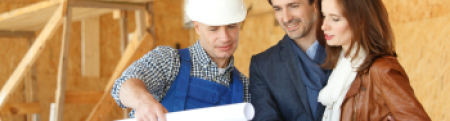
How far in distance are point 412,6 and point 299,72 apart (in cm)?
128

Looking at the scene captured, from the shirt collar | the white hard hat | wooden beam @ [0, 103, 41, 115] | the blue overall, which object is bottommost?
wooden beam @ [0, 103, 41, 115]

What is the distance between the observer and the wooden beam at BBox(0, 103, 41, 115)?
4133 mm

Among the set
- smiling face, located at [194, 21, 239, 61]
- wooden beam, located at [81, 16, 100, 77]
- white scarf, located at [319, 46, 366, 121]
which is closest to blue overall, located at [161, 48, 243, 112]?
smiling face, located at [194, 21, 239, 61]

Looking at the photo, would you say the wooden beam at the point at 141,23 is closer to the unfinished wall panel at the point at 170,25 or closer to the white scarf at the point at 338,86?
the white scarf at the point at 338,86

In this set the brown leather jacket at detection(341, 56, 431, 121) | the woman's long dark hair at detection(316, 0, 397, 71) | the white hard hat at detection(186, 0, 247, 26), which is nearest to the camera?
the brown leather jacket at detection(341, 56, 431, 121)

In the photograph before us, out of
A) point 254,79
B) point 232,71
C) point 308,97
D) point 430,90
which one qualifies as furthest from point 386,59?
point 430,90

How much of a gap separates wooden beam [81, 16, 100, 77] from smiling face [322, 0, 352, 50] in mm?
4643

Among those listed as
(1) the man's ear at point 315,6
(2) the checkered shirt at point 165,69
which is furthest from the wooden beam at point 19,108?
(1) the man's ear at point 315,6

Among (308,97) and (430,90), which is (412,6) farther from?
(308,97)

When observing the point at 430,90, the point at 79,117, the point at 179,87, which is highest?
the point at 179,87

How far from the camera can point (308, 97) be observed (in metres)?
1.86

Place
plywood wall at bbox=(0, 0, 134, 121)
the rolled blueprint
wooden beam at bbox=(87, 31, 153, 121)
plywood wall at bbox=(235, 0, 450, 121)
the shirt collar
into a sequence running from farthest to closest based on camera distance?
plywood wall at bbox=(0, 0, 134, 121) < wooden beam at bbox=(87, 31, 153, 121) < plywood wall at bbox=(235, 0, 450, 121) < the shirt collar < the rolled blueprint

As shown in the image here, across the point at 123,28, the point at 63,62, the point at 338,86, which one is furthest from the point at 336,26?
the point at 123,28

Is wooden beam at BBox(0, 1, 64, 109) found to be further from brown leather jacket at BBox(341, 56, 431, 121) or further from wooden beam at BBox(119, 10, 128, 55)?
brown leather jacket at BBox(341, 56, 431, 121)
